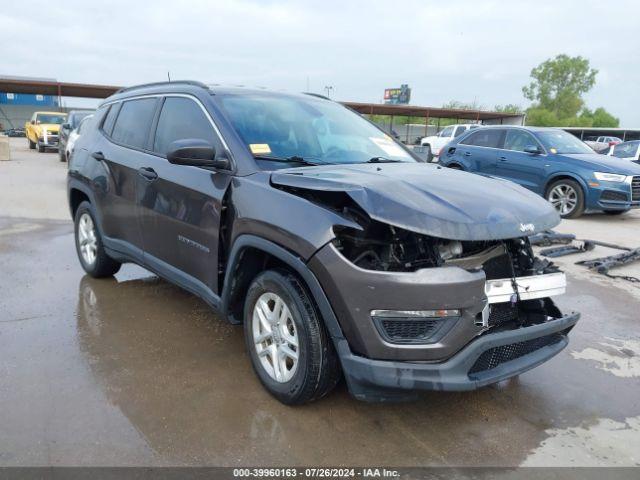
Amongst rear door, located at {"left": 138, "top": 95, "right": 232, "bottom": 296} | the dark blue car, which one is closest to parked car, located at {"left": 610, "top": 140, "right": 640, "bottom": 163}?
the dark blue car

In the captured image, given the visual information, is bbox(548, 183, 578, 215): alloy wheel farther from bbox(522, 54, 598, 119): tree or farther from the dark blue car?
bbox(522, 54, 598, 119): tree

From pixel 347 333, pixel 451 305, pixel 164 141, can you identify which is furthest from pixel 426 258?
pixel 164 141

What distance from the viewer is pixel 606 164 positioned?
984 centimetres

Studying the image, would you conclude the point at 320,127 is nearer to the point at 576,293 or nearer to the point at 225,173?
the point at 225,173

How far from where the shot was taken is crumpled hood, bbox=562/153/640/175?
9680mm

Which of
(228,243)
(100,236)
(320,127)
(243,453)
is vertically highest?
(320,127)

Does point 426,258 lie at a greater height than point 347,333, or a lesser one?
greater

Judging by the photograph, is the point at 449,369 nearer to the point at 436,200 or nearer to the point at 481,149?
the point at 436,200

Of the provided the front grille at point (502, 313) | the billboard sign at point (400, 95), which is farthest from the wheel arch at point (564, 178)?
the billboard sign at point (400, 95)

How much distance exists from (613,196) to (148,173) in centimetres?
880

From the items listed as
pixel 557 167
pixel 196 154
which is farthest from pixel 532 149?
pixel 196 154

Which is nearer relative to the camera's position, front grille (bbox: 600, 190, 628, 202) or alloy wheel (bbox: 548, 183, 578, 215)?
front grille (bbox: 600, 190, 628, 202)

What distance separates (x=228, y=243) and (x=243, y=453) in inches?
48.7

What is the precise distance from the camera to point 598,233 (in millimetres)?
8758
